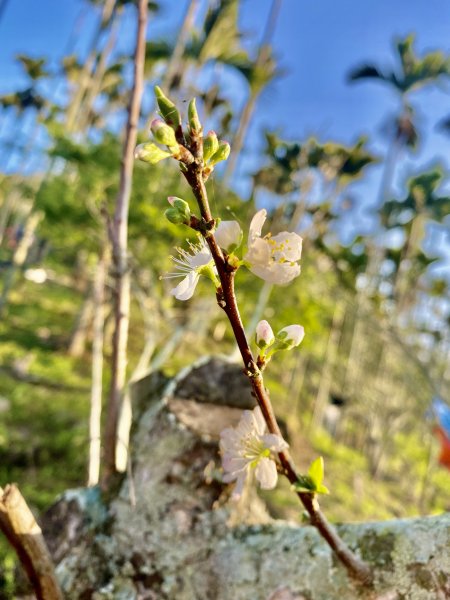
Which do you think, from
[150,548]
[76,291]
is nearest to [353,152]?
[150,548]

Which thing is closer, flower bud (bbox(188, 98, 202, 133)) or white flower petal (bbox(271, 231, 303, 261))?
flower bud (bbox(188, 98, 202, 133))

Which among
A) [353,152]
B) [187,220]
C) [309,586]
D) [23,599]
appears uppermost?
[353,152]

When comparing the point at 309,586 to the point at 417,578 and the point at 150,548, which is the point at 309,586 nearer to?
the point at 417,578

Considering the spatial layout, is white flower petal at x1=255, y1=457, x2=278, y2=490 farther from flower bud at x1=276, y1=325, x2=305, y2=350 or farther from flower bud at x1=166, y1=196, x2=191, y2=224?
flower bud at x1=166, y1=196, x2=191, y2=224

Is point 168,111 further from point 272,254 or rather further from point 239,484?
point 239,484

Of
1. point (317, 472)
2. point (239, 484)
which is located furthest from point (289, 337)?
point (239, 484)

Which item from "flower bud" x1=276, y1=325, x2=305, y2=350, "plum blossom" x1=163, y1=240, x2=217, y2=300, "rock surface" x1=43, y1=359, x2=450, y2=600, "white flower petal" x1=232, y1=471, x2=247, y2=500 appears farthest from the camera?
"rock surface" x1=43, y1=359, x2=450, y2=600

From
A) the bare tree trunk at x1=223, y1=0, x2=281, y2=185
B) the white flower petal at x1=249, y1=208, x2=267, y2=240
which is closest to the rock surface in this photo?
the white flower petal at x1=249, y1=208, x2=267, y2=240

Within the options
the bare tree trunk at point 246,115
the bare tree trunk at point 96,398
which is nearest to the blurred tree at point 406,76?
the bare tree trunk at point 246,115
